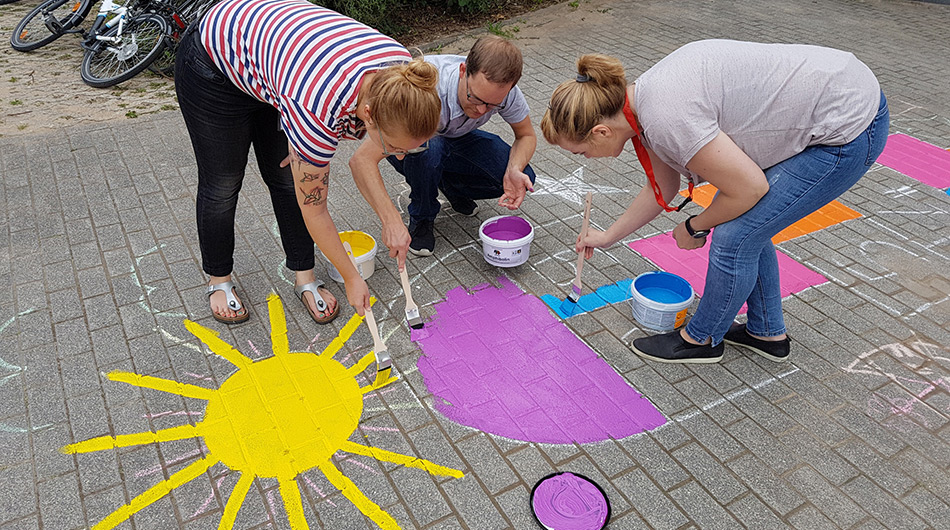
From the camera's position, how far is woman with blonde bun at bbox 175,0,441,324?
2.06 m

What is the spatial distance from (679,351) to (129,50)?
18.8 ft

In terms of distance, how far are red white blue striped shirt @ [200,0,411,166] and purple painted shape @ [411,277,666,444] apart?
112cm

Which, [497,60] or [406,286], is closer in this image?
[497,60]

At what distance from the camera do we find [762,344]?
296cm

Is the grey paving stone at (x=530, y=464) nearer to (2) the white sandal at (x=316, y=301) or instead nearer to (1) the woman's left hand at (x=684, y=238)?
(1) the woman's left hand at (x=684, y=238)

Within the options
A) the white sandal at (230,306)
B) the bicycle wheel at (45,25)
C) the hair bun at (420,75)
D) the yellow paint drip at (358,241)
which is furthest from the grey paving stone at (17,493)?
the bicycle wheel at (45,25)

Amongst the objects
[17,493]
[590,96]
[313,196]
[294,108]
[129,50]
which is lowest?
[129,50]

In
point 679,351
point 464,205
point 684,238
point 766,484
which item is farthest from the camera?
point 464,205

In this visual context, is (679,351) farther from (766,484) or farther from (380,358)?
(380,358)

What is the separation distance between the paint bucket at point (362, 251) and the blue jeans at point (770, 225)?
1586 mm

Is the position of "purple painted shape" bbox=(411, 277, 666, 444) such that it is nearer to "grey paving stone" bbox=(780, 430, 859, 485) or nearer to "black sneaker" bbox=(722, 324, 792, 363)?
"grey paving stone" bbox=(780, 430, 859, 485)

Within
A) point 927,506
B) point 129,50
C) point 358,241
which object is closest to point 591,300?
point 358,241

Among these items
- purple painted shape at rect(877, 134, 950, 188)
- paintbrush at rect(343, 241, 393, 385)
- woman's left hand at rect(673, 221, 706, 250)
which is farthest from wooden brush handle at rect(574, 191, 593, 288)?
purple painted shape at rect(877, 134, 950, 188)

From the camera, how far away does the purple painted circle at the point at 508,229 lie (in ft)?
11.7
